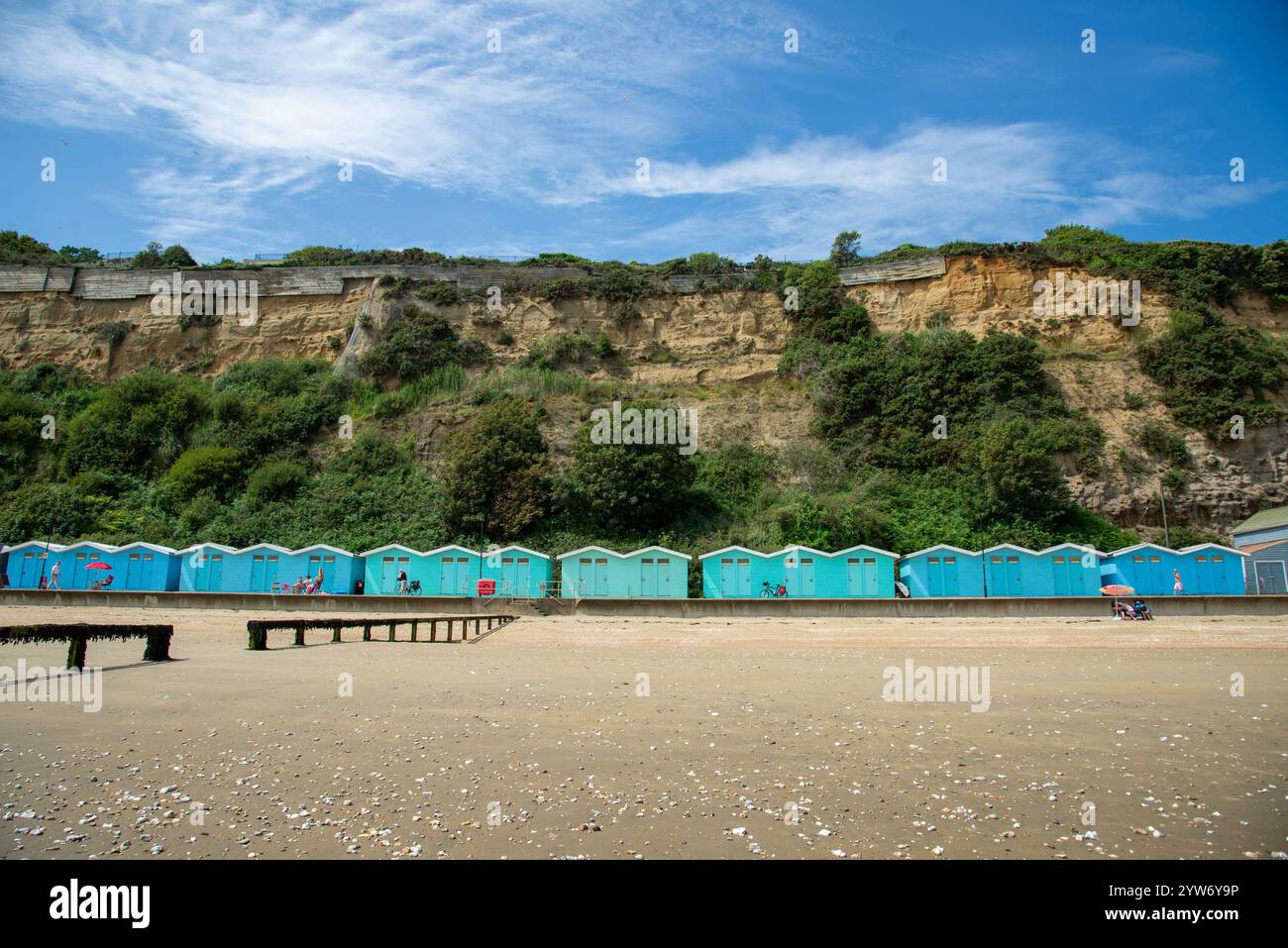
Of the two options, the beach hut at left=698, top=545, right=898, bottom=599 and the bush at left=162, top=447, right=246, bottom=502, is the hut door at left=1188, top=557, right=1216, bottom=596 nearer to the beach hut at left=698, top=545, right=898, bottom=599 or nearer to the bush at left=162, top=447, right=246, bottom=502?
the beach hut at left=698, top=545, right=898, bottom=599

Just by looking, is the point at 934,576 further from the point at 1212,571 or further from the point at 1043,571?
the point at 1212,571

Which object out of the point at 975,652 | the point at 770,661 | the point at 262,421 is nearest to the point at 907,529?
the point at 975,652

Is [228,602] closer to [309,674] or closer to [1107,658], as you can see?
[309,674]

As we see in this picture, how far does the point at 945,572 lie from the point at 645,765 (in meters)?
29.9

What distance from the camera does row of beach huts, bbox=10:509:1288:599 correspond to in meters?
32.3

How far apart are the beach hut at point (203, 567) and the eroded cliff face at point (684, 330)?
21.6 metres

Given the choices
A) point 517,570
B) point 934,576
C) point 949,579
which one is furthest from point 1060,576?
point 517,570

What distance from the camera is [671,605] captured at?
28.9 meters

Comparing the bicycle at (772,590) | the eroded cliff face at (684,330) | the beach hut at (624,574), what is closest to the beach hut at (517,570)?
the beach hut at (624,574)

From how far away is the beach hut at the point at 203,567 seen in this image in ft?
116

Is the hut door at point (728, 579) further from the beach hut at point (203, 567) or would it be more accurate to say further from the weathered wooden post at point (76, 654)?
the weathered wooden post at point (76, 654)

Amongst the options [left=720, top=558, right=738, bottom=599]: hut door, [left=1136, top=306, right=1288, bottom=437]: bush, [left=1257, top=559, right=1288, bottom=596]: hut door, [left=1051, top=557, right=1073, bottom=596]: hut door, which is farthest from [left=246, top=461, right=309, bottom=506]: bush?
[left=1136, top=306, right=1288, bottom=437]: bush

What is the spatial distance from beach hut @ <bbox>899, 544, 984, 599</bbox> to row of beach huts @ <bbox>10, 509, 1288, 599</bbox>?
5 cm
